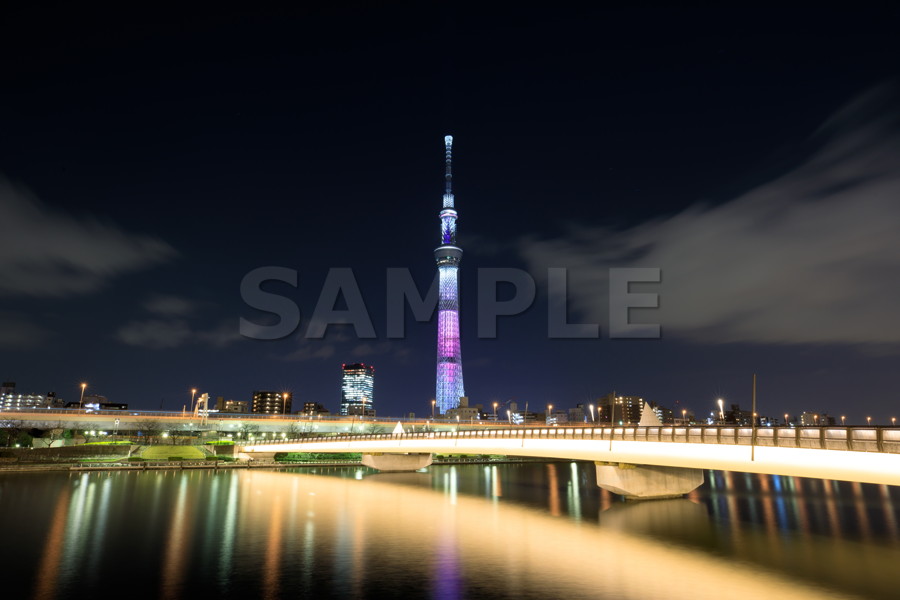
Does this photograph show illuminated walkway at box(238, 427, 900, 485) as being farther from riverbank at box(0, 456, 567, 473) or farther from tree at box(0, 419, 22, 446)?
tree at box(0, 419, 22, 446)

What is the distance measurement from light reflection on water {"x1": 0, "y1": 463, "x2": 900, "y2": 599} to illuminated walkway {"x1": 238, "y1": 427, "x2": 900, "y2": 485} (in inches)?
213

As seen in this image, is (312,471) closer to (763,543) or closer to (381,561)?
(381,561)

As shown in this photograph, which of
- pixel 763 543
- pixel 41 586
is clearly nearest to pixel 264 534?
pixel 41 586

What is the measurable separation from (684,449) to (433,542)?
18548mm

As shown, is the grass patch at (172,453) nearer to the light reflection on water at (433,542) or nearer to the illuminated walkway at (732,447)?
the light reflection on water at (433,542)

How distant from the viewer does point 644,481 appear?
193ft

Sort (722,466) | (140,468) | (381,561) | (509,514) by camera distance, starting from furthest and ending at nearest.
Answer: (140,468) < (509,514) < (722,466) < (381,561)

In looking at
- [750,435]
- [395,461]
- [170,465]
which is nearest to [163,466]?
[170,465]

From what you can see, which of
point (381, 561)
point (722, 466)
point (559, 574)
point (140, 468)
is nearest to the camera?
point (559, 574)

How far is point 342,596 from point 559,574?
37.7ft

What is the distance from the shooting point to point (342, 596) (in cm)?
2689

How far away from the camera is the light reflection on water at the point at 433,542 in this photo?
28422 millimetres

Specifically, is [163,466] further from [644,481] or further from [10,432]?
[644,481]

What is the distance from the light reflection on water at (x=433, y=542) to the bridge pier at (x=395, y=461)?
102 ft
